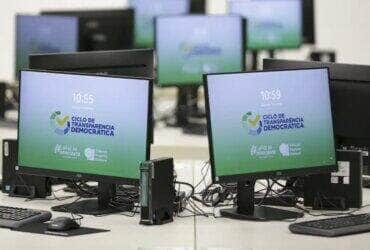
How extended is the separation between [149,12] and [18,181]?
2720 millimetres

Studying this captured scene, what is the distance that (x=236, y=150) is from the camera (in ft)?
9.66

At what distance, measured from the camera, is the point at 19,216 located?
9.61ft

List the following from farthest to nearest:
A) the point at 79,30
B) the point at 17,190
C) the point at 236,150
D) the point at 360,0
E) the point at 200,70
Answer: the point at 360,0
the point at 79,30
the point at 200,70
the point at 17,190
the point at 236,150

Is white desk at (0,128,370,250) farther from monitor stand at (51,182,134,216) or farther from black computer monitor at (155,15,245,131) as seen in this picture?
black computer monitor at (155,15,245,131)

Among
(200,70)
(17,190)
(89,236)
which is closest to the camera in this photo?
(89,236)

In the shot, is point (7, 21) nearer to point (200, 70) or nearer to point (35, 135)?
point (200, 70)

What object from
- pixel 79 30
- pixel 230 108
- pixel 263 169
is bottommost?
pixel 263 169

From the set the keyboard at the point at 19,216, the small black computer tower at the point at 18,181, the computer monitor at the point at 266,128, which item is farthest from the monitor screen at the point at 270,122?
the small black computer tower at the point at 18,181

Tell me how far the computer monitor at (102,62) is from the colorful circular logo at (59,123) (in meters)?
0.46

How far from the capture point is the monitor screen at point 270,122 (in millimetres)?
2926

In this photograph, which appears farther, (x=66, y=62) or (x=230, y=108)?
(x=66, y=62)

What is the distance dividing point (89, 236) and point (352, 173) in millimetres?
971

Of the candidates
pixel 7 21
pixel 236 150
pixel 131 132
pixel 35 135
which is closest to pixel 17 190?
pixel 35 135

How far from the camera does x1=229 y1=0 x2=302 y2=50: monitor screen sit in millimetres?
5613
